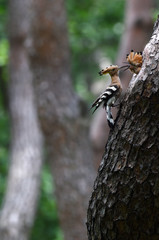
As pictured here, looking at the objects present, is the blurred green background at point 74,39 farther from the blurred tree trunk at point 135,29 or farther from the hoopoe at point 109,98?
the hoopoe at point 109,98

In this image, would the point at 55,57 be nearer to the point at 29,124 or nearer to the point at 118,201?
the point at 29,124

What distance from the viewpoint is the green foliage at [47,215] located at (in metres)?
12.1

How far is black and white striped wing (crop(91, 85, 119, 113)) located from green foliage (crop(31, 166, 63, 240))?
31.6 ft

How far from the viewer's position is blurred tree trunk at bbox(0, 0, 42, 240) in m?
9.23

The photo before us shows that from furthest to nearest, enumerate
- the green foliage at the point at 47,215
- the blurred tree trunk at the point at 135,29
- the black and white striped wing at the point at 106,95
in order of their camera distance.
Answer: the green foliage at the point at 47,215 < the blurred tree trunk at the point at 135,29 < the black and white striped wing at the point at 106,95

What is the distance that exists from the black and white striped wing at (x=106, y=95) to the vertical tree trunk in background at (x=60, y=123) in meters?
4.53

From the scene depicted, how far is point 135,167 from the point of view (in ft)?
7.32

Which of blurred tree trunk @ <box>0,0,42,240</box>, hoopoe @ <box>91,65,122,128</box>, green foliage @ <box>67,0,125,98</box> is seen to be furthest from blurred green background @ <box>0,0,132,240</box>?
hoopoe @ <box>91,65,122,128</box>

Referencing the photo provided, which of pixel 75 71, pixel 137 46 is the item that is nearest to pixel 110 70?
pixel 137 46

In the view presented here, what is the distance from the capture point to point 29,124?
1026cm

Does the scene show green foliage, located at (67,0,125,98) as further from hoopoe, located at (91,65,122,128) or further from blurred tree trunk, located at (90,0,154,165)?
hoopoe, located at (91,65,122,128)

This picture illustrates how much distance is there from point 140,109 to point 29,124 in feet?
26.8

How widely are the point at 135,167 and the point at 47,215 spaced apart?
35.5 feet

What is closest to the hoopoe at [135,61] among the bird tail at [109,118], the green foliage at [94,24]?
the bird tail at [109,118]
